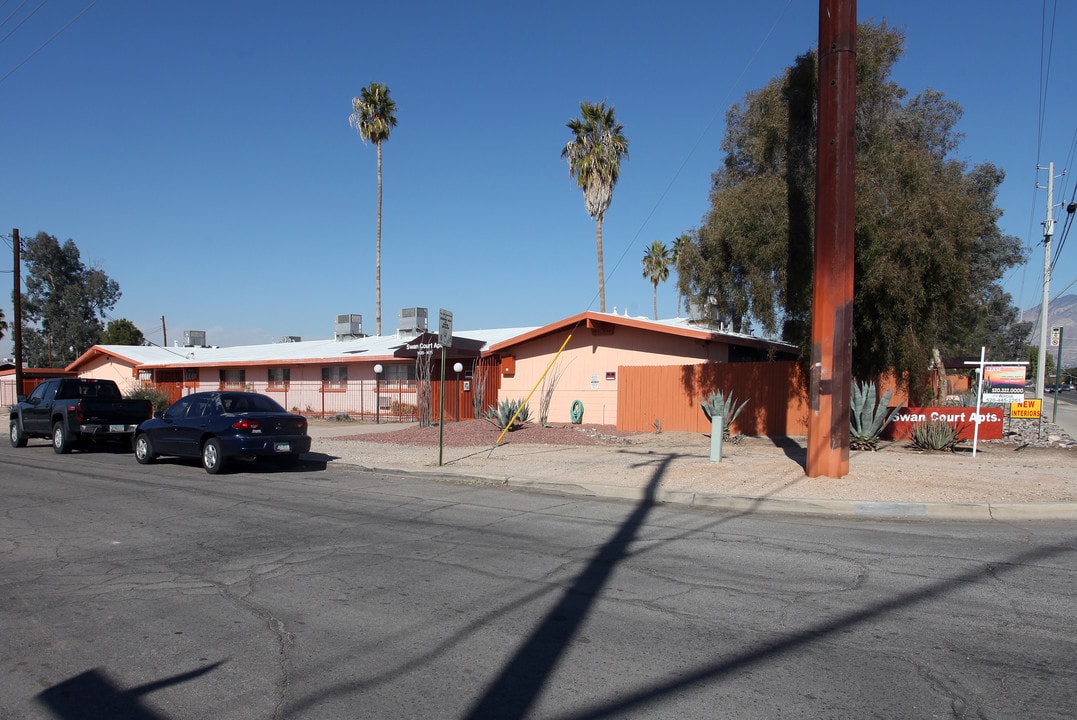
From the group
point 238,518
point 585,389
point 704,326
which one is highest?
point 704,326

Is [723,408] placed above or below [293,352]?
below

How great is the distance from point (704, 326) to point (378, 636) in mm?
21544

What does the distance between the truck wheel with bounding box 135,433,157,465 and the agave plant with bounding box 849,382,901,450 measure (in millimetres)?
14115

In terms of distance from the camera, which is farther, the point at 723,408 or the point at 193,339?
the point at 193,339

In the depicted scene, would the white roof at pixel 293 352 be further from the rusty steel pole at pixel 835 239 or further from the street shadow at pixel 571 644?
the street shadow at pixel 571 644

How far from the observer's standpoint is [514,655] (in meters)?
5.12

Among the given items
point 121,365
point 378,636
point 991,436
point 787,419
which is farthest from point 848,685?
point 121,365

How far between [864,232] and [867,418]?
3675 mm

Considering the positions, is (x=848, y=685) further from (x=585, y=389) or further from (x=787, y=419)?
(x=585, y=389)

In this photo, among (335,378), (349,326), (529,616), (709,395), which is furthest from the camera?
(349,326)

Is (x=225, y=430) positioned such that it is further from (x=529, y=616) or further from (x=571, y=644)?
(x=571, y=644)

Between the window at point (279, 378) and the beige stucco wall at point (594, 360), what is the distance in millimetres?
13629

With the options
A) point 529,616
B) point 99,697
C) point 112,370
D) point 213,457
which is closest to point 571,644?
point 529,616

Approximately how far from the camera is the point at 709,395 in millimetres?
20969
